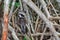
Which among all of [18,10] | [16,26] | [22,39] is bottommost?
[22,39]

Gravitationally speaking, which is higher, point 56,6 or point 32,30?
point 56,6

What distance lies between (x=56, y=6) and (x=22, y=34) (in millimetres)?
392

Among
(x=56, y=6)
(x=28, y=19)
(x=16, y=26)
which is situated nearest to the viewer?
(x=28, y=19)

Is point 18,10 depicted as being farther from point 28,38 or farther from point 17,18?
point 28,38

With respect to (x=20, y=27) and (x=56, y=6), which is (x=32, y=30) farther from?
(x=56, y=6)

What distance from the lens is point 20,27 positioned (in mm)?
1486

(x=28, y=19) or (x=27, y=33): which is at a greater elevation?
(x=28, y=19)

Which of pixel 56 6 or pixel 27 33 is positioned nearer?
pixel 27 33

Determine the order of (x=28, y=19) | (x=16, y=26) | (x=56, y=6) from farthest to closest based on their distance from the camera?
1. (x=56, y=6)
2. (x=16, y=26)
3. (x=28, y=19)

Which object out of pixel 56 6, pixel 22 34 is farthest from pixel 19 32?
pixel 56 6

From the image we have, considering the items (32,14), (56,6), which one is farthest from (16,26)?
(56,6)

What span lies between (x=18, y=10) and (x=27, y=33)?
181 millimetres

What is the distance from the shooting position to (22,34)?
1467mm

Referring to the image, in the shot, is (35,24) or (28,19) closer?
(28,19)
